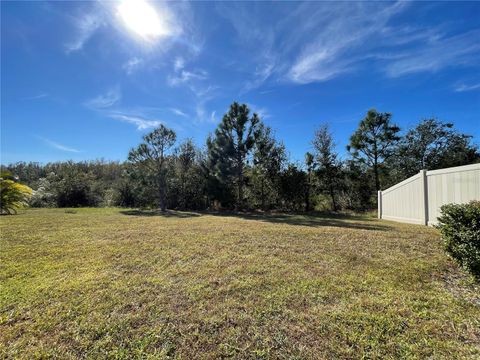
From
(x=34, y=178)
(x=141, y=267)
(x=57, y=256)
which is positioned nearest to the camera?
(x=141, y=267)

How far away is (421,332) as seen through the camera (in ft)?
5.88

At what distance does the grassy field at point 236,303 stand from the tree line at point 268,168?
33.6 feet

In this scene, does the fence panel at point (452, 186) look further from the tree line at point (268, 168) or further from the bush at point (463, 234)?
the tree line at point (268, 168)

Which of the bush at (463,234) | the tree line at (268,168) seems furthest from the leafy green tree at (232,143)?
the bush at (463,234)

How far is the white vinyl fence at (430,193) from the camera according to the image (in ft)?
18.7

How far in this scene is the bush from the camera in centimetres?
273

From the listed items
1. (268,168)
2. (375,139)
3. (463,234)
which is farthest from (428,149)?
(463,234)

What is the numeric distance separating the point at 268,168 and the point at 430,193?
8814 millimetres

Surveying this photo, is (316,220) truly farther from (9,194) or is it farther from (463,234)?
(9,194)

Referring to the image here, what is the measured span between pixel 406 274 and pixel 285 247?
1.78 meters

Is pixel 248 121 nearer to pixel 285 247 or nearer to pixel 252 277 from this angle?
pixel 285 247

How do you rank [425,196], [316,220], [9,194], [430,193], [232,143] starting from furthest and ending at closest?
[232,143]
[9,194]
[316,220]
[425,196]
[430,193]

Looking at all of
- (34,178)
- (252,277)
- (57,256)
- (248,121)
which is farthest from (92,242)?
(34,178)

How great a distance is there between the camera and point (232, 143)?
13477 mm
